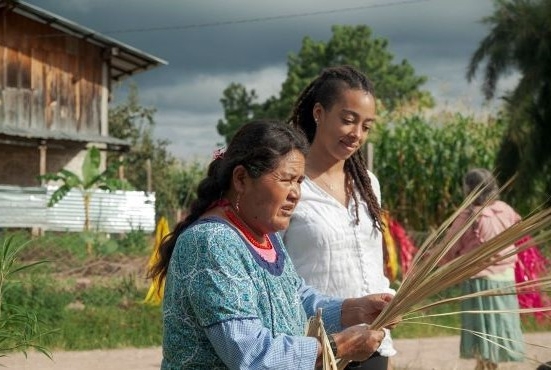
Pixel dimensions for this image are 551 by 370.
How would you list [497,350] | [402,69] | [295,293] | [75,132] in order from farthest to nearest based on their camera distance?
[402,69], [75,132], [497,350], [295,293]

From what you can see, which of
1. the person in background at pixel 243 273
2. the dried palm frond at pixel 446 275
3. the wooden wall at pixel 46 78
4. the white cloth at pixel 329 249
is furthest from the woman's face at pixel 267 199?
the wooden wall at pixel 46 78

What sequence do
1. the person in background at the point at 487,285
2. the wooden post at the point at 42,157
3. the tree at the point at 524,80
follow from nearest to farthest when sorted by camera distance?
the person in background at the point at 487,285, the tree at the point at 524,80, the wooden post at the point at 42,157

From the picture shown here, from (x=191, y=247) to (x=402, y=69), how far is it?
2282 inches

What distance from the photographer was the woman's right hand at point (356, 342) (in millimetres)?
2459

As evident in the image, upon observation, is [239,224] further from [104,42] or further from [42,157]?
[104,42]

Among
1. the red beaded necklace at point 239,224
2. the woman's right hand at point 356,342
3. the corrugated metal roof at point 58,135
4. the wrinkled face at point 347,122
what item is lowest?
the woman's right hand at point 356,342

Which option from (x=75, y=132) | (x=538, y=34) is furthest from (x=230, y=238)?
(x=75, y=132)

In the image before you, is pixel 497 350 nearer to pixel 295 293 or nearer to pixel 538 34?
pixel 295 293

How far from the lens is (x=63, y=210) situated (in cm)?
1873

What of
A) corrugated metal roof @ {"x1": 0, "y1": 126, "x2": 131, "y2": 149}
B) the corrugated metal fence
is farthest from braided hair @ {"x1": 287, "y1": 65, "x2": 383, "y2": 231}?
corrugated metal roof @ {"x1": 0, "y1": 126, "x2": 131, "y2": 149}

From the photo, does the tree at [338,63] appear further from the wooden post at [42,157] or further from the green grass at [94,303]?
the green grass at [94,303]

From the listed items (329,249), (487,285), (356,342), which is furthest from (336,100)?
(487,285)

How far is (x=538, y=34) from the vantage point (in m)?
13.0

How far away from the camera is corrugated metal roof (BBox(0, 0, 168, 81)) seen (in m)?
19.5
